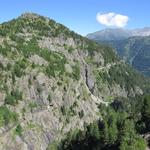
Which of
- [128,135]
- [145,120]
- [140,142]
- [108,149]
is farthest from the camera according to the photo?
[145,120]

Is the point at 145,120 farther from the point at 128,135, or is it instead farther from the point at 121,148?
the point at 121,148

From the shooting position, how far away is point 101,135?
197 metres

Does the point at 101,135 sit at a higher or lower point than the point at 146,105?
lower

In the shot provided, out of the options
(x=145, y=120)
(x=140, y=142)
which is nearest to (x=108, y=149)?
(x=145, y=120)

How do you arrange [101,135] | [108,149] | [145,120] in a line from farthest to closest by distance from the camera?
[101,135] → [145,120] → [108,149]

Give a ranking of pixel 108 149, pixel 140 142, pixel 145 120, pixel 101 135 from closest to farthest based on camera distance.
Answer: pixel 140 142
pixel 108 149
pixel 145 120
pixel 101 135

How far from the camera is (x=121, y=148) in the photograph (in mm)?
138875

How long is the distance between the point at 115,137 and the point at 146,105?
20438 mm

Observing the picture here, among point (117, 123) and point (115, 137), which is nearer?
point (115, 137)

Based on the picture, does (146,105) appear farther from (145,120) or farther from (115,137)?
(115,137)

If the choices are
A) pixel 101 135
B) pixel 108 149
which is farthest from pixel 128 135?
pixel 101 135

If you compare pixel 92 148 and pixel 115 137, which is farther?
pixel 92 148

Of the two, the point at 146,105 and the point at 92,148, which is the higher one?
the point at 146,105

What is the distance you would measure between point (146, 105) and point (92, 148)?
3741 centimetres
